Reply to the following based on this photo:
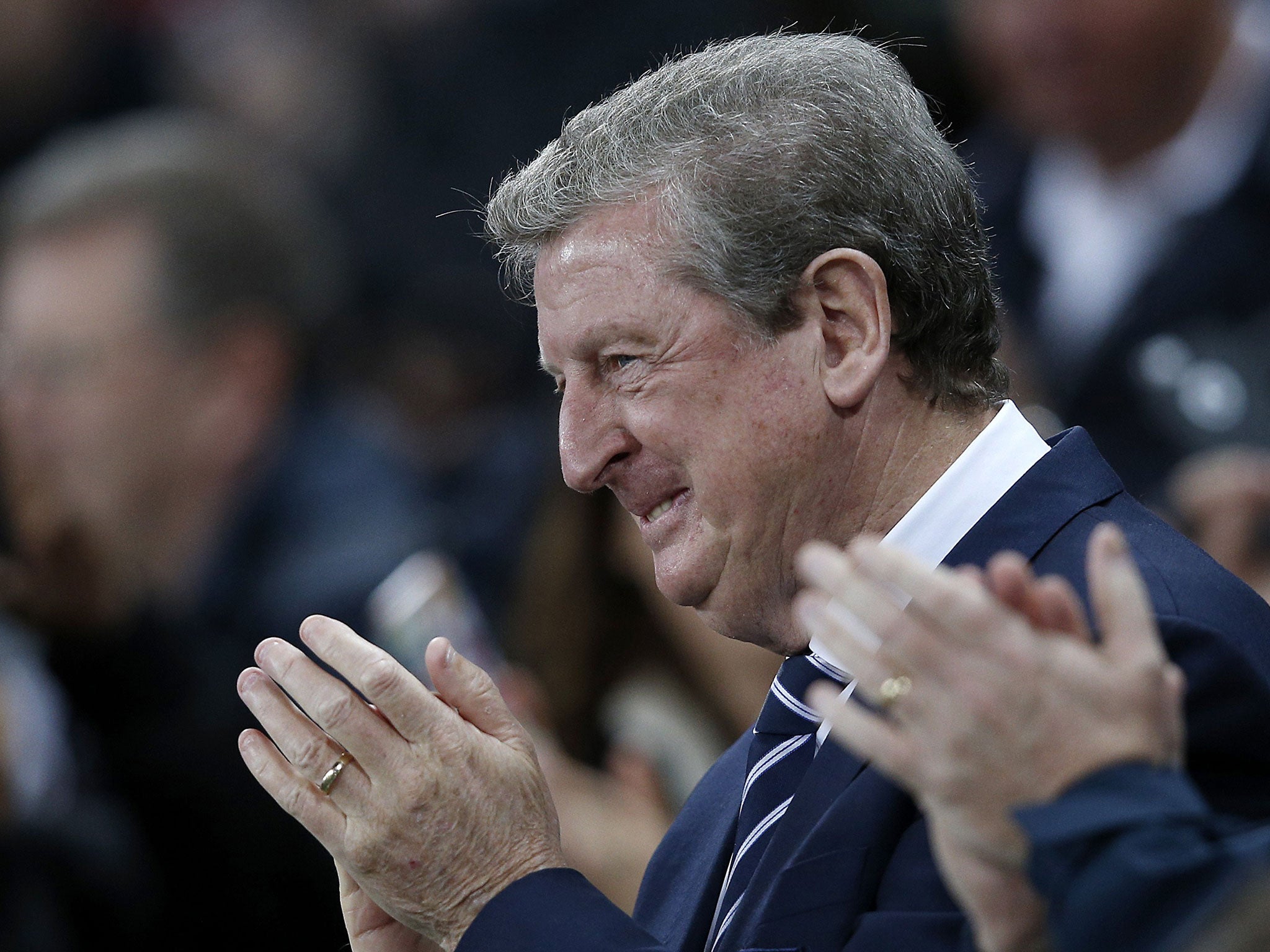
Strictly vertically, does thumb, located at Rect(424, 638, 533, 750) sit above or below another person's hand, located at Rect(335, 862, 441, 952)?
above

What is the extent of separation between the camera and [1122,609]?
4.20 feet

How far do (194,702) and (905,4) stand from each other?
3166 millimetres

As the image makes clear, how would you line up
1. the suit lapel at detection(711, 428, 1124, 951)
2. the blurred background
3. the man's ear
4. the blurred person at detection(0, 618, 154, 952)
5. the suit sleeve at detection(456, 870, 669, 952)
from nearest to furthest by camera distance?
the suit sleeve at detection(456, 870, 669, 952), the suit lapel at detection(711, 428, 1124, 951), the man's ear, the blurred person at detection(0, 618, 154, 952), the blurred background

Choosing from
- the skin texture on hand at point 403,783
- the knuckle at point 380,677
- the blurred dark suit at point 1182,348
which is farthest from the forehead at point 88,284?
the knuckle at point 380,677

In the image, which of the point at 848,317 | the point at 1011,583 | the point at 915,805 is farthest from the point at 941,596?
the point at 848,317

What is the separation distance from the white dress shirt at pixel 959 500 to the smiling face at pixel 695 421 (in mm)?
117

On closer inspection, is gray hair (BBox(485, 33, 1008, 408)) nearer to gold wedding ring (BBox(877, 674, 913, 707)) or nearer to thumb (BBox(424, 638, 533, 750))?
thumb (BBox(424, 638, 533, 750))

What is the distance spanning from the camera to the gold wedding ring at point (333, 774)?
1812 millimetres

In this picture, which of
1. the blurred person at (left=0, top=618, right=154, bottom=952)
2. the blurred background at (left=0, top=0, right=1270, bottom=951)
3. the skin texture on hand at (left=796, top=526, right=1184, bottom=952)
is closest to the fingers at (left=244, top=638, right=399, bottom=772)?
the skin texture on hand at (left=796, top=526, right=1184, bottom=952)

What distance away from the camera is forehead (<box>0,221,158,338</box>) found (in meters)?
4.27

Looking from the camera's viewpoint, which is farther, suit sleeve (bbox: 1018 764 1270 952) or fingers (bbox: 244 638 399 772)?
fingers (bbox: 244 638 399 772)

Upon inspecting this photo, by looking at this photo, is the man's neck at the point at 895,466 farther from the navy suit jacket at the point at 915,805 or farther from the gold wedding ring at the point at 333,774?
the gold wedding ring at the point at 333,774

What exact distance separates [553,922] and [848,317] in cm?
80

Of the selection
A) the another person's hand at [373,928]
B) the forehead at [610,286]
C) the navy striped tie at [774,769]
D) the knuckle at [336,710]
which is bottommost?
the navy striped tie at [774,769]
